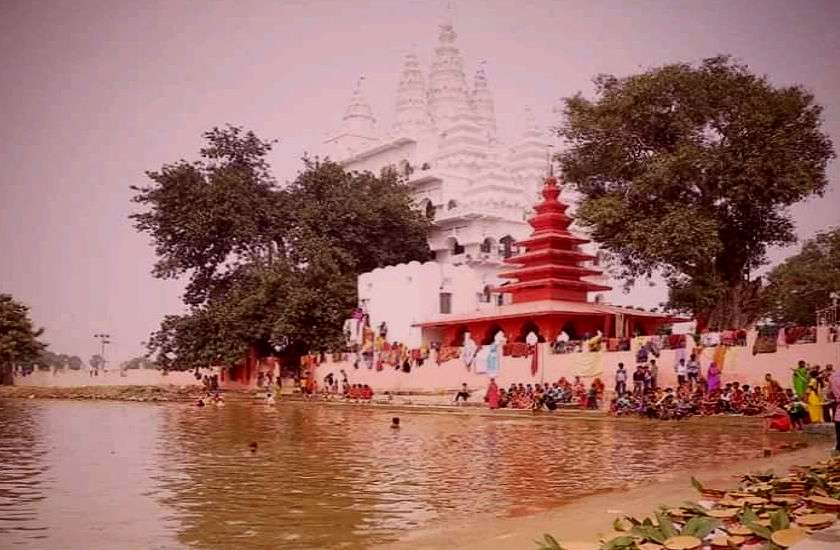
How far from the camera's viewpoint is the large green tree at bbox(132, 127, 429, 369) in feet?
122

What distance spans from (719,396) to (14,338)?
42160mm

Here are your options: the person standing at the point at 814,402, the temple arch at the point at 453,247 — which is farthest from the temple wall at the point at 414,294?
the person standing at the point at 814,402

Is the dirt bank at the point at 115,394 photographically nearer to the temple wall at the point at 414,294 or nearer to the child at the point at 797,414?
the temple wall at the point at 414,294

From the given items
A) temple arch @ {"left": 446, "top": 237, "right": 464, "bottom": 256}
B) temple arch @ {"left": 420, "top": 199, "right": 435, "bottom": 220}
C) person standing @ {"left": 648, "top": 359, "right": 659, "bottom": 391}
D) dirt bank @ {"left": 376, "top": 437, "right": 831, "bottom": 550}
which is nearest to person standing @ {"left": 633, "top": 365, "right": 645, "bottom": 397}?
person standing @ {"left": 648, "top": 359, "right": 659, "bottom": 391}

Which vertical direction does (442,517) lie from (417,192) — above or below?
below

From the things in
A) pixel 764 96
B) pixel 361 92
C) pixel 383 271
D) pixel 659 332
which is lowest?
pixel 659 332

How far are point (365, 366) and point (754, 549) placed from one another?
28501 mm

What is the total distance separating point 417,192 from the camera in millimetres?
47594

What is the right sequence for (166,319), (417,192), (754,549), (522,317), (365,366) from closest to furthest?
(754,549), (522,317), (365,366), (166,319), (417,192)

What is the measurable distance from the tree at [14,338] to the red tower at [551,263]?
31035mm

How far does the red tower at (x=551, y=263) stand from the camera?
31031 mm

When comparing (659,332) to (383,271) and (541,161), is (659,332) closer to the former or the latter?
(383,271)

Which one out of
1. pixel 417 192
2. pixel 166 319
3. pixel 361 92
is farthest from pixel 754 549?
pixel 361 92

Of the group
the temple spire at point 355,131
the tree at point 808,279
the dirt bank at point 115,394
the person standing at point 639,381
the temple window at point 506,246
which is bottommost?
the dirt bank at point 115,394
